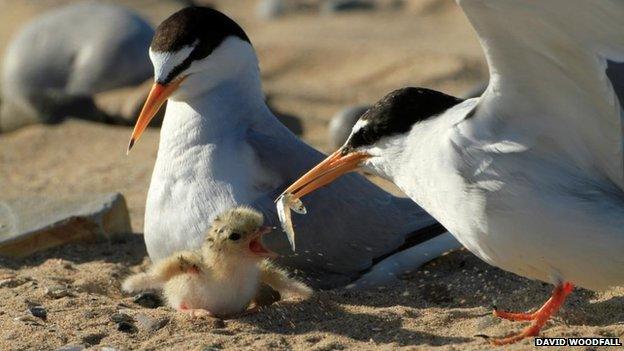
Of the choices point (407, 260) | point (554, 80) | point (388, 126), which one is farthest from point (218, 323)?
point (554, 80)

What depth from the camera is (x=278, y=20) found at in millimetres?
14398

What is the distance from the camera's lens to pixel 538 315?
14.8ft

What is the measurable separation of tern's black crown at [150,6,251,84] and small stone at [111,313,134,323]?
112cm

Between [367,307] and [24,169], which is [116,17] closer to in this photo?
[24,169]

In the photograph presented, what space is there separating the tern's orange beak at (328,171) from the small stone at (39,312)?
1.05 m

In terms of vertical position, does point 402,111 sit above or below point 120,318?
above

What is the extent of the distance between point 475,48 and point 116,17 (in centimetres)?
394

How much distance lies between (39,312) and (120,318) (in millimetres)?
329

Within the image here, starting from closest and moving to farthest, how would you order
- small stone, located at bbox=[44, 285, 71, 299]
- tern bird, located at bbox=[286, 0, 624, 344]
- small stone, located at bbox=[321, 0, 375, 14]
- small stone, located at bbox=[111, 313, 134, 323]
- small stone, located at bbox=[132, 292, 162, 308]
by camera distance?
tern bird, located at bbox=[286, 0, 624, 344] → small stone, located at bbox=[111, 313, 134, 323] → small stone, located at bbox=[44, 285, 71, 299] → small stone, located at bbox=[132, 292, 162, 308] → small stone, located at bbox=[321, 0, 375, 14]

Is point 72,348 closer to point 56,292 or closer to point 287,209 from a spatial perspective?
point 56,292

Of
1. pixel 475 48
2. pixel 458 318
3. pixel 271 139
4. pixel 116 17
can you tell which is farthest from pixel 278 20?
pixel 458 318

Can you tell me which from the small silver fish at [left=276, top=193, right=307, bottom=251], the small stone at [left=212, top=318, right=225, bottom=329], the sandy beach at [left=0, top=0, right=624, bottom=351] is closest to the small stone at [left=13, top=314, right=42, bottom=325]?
the sandy beach at [left=0, top=0, right=624, bottom=351]

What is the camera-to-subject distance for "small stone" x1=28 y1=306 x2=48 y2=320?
480 centimetres

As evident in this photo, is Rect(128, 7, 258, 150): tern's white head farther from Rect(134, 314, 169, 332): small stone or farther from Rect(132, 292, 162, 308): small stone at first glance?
Rect(134, 314, 169, 332): small stone
